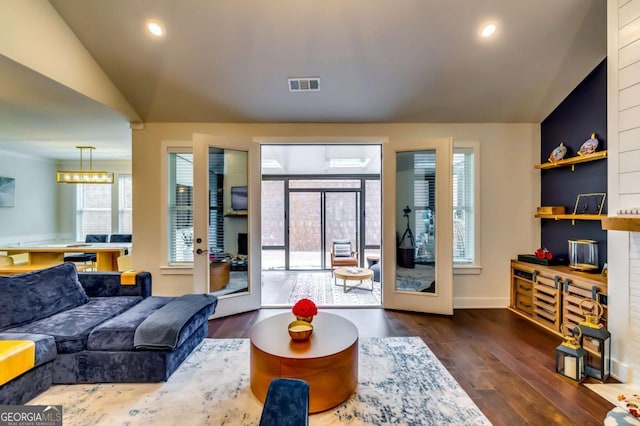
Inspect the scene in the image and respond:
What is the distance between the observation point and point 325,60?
3121 millimetres

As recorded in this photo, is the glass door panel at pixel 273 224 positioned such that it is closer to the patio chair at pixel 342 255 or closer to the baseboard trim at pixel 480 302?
the patio chair at pixel 342 255

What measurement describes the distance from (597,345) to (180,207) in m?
4.76

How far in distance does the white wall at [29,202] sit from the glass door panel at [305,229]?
217 inches

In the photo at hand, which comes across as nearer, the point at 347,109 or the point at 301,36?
the point at 301,36

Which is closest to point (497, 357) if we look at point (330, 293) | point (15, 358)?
point (330, 293)

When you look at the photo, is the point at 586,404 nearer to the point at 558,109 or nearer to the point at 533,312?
the point at 533,312

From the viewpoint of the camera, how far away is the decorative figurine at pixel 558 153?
3426 millimetres

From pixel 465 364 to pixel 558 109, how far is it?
10.9 ft

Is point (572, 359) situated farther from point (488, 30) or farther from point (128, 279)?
point (128, 279)

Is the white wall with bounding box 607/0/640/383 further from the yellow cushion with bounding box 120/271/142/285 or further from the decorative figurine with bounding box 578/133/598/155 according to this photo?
the yellow cushion with bounding box 120/271/142/285

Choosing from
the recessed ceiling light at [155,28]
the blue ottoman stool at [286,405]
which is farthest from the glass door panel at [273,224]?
the blue ottoman stool at [286,405]

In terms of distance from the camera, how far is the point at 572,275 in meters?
2.96

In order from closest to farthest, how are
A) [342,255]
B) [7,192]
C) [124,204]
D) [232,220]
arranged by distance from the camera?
[232,220] → [7,192] → [342,255] → [124,204]

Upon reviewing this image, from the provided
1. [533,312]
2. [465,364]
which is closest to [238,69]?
[465,364]
